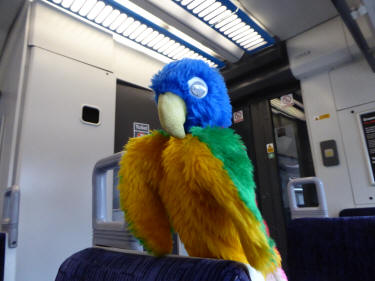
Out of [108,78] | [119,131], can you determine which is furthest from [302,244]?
[108,78]

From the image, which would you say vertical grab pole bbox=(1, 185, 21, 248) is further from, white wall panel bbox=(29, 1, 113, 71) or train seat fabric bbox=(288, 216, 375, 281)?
train seat fabric bbox=(288, 216, 375, 281)

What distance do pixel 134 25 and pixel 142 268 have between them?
5.18 feet

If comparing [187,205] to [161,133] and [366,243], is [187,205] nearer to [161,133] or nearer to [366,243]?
[161,133]

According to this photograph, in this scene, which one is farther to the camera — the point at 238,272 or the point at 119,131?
the point at 119,131

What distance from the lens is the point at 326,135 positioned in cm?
214

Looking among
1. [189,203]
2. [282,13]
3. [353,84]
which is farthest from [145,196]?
[353,84]

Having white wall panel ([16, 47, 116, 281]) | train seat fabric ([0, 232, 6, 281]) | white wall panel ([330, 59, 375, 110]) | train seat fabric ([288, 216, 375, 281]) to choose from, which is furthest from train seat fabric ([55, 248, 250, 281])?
white wall panel ([330, 59, 375, 110])

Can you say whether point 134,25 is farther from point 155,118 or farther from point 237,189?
point 237,189

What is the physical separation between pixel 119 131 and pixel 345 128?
179 centimetres

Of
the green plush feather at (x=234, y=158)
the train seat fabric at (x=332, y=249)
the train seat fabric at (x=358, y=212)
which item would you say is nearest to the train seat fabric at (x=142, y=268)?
the green plush feather at (x=234, y=158)

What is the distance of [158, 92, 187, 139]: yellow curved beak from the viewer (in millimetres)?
549

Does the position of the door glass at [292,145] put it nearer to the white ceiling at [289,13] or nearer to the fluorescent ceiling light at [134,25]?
the white ceiling at [289,13]

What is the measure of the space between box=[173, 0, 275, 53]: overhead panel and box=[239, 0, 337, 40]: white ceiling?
12cm

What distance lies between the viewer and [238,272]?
0.37 m
